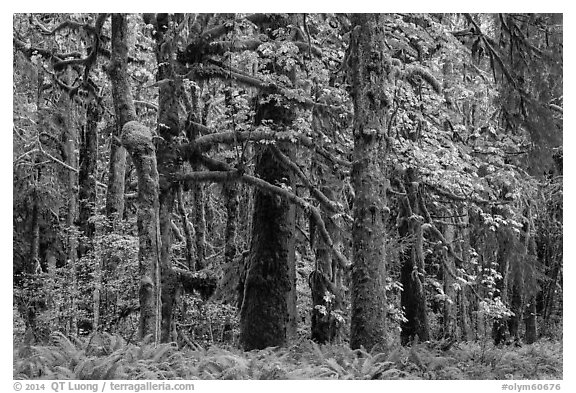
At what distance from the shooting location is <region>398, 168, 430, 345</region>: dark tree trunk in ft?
36.4

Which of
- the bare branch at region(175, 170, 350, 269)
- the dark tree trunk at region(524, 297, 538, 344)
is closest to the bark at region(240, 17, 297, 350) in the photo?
the bare branch at region(175, 170, 350, 269)

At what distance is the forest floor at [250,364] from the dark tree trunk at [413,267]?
10.6 ft

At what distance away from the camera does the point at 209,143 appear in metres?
10.3

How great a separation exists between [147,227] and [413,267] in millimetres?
5655

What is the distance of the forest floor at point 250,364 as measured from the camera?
6.49m

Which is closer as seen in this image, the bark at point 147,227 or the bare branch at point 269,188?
the bark at point 147,227

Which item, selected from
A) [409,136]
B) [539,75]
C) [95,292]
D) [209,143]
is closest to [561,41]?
[539,75]

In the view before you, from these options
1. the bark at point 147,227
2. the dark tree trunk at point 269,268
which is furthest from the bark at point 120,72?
the dark tree trunk at point 269,268

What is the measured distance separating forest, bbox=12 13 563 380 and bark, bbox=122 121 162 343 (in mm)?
22

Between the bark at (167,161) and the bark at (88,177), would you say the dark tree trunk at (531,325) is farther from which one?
the bark at (88,177)

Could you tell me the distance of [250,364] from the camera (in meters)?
7.11
